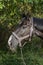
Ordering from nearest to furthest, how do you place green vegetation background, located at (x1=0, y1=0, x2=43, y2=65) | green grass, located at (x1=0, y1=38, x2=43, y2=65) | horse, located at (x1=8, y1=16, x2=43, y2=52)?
1. horse, located at (x1=8, y1=16, x2=43, y2=52)
2. green vegetation background, located at (x1=0, y1=0, x2=43, y2=65)
3. green grass, located at (x1=0, y1=38, x2=43, y2=65)

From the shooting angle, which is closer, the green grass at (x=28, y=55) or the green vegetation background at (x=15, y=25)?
the green vegetation background at (x=15, y=25)

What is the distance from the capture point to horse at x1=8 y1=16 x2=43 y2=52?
6969mm

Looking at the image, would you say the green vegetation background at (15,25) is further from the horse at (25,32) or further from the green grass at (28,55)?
the horse at (25,32)

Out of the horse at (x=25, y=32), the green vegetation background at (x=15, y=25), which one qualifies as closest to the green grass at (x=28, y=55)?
the green vegetation background at (x=15, y=25)

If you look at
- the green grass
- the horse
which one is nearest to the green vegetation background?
the green grass

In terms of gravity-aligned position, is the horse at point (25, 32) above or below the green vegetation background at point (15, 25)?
above

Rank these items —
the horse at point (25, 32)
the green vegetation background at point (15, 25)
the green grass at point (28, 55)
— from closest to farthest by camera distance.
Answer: the horse at point (25, 32) → the green vegetation background at point (15, 25) → the green grass at point (28, 55)

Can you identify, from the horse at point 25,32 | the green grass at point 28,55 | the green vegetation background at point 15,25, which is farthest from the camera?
the green grass at point 28,55

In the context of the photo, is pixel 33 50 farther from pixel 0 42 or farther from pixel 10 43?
pixel 10 43

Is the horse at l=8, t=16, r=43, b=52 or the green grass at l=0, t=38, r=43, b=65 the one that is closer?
the horse at l=8, t=16, r=43, b=52

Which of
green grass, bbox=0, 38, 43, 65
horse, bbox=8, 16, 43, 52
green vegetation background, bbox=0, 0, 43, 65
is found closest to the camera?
horse, bbox=8, 16, 43, 52

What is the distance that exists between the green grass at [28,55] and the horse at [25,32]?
2.75 m

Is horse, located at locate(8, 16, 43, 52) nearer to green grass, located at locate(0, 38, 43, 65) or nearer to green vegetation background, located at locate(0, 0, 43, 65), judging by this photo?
green vegetation background, located at locate(0, 0, 43, 65)

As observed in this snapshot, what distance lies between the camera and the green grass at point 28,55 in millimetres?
10308
